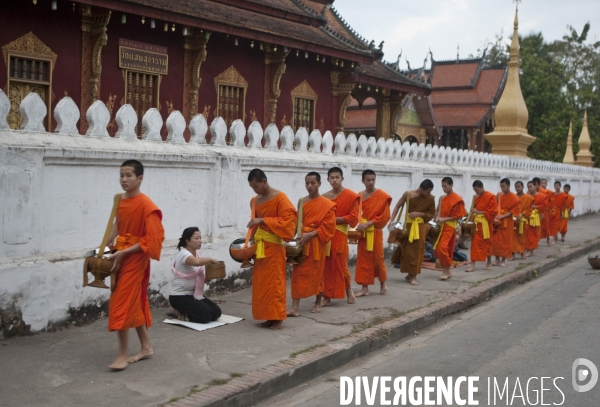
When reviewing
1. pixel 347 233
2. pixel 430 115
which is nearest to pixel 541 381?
pixel 347 233

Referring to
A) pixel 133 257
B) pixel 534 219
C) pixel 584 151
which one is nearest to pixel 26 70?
pixel 133 257

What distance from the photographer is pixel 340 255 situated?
324 inches

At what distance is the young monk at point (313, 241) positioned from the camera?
24.8ft

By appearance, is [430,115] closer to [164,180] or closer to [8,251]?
[164,180]

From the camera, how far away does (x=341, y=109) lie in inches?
695

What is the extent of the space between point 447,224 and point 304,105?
7.00 meters

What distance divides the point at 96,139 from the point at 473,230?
671cm

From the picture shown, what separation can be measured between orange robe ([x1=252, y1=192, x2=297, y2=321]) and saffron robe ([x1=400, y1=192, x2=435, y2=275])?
3.46 meters

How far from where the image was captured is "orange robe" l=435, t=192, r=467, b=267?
10.5 meters

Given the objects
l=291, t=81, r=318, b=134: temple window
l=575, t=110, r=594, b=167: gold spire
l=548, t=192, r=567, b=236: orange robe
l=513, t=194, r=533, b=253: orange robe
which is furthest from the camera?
l=575, t=110, r=594, b=167: gold spire

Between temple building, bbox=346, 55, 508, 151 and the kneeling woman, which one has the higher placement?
temple building, bbox=346, 55, 508, 151

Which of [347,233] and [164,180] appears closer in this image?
[164,180]

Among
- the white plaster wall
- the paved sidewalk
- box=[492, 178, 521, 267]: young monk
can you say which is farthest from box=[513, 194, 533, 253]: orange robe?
the white plaster wall

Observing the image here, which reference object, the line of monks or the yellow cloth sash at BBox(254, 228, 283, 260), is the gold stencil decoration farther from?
the yellow cloth sash at BBox(254, 228, 283, 260)
